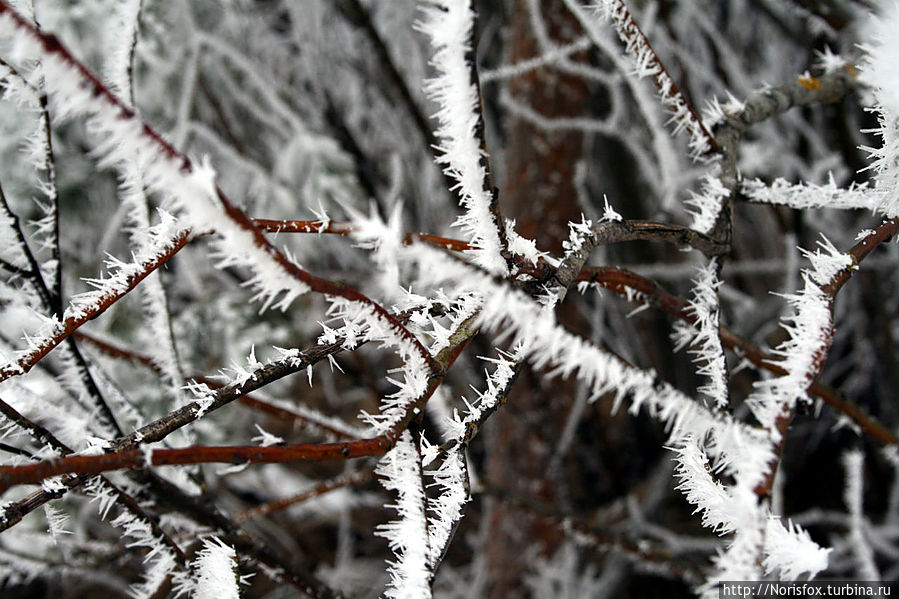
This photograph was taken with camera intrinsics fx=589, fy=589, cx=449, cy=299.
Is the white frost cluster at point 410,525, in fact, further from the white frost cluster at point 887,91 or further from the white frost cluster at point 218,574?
the white frost cluster at point 887,91

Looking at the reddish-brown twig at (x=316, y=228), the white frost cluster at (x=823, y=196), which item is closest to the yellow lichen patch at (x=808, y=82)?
the white frost cluster at (x=823, y=196)

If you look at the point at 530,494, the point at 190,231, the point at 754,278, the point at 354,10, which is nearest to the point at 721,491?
the point at 190,231

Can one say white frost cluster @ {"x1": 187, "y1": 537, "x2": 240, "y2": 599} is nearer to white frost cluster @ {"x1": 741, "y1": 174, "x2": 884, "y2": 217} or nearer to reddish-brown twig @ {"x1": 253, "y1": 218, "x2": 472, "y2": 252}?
reddish-brown twig @ {"x1": 253, "y1": 218, "x2": 472, "y2": 252}

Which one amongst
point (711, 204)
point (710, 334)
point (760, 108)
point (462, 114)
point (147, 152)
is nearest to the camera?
point (147, 152)

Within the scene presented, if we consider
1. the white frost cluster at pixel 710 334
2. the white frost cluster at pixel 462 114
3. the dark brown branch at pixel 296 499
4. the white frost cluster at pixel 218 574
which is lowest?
the dark brown branch at pixel 296 499

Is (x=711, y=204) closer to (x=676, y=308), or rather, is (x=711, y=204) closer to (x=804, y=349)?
(x=676, y=308)

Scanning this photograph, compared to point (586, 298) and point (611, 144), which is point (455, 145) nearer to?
point (586, 298)

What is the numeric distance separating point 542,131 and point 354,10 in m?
0.86

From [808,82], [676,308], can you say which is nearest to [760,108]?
[808,82]

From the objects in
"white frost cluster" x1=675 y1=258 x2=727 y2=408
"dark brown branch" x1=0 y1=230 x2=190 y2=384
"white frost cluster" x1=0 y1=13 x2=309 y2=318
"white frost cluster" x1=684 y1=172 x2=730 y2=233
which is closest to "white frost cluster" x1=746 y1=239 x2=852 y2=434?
"white frost cluster" x1=675 y1=258 x2=727 y2=408

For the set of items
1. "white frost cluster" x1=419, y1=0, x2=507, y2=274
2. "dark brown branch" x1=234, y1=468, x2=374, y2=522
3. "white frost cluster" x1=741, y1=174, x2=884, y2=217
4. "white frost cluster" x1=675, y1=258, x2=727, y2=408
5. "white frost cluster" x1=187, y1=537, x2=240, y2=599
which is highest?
"white frost cluster" x1=419, y1=0, x2=507, y2=274

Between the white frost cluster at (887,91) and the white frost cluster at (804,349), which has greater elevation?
the white frost cluster at (887,91)

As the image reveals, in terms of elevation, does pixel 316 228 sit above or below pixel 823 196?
above

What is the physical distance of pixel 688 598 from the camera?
102 inches
